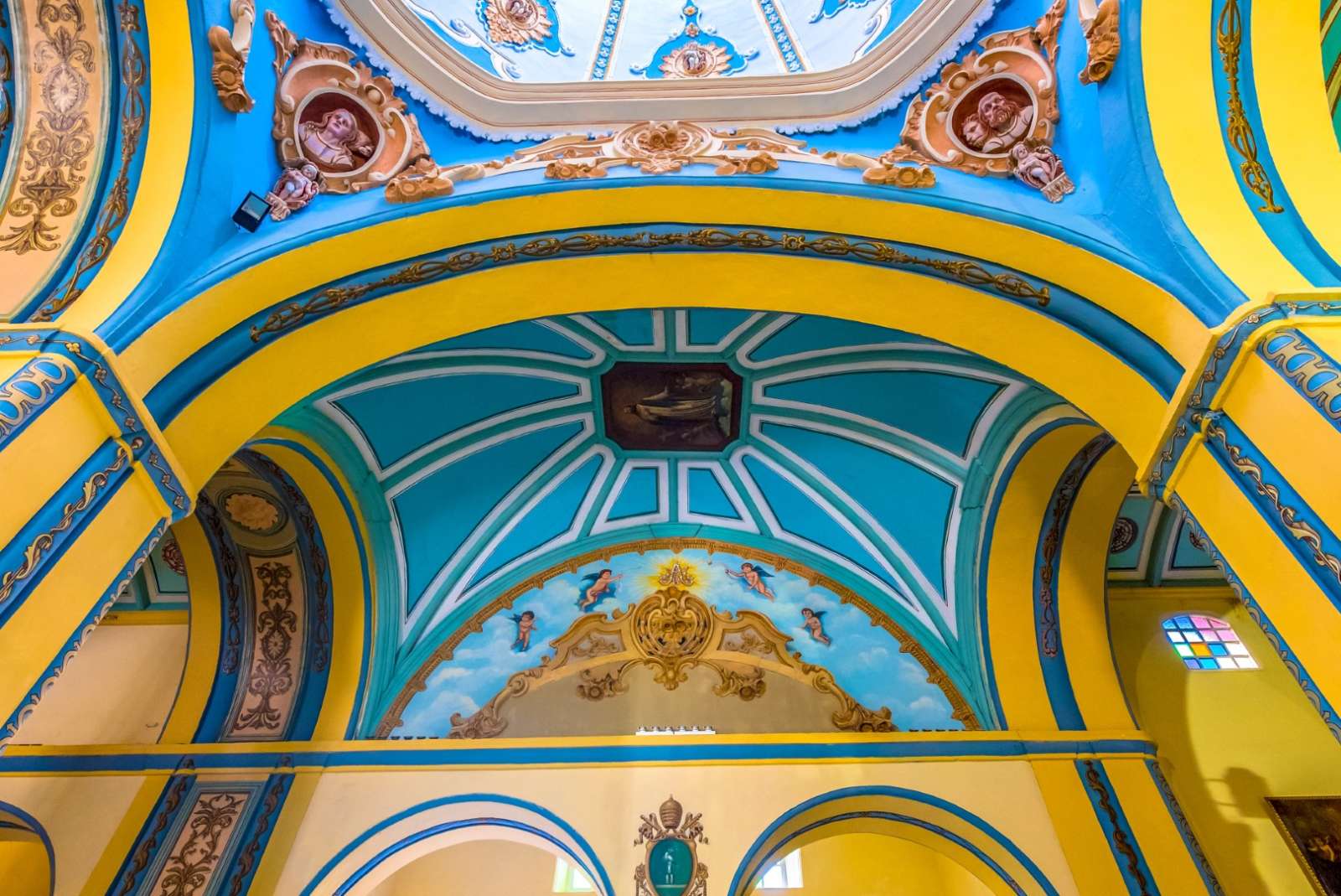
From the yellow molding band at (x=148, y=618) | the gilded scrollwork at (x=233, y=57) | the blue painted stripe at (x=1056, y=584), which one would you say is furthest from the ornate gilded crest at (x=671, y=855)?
the gilded scrollwork at (x=233, y=57)

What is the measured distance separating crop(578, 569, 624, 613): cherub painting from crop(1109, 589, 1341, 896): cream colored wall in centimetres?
519

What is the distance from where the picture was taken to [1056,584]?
6824mm

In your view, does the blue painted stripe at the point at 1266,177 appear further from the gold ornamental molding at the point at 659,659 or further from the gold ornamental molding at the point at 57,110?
Result: the gold ornamental molding at the point at 57,110

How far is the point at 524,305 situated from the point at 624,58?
11.5 ft

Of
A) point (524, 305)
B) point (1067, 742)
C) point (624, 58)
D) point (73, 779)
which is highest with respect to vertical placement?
point (624, 58)

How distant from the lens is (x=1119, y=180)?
13.5ft

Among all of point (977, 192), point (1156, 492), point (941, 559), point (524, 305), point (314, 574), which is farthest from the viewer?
point (941, 559)

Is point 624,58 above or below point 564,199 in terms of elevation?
above

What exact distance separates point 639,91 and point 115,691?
767cm

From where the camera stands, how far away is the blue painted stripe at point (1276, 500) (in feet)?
8.95

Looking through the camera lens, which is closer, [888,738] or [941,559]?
[888,738]

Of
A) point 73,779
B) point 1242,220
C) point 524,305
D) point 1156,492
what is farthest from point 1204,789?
point 73,779

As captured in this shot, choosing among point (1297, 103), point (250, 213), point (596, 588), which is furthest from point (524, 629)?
point (1297, 103)

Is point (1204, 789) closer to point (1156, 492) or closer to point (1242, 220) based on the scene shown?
point (1156, 492)
